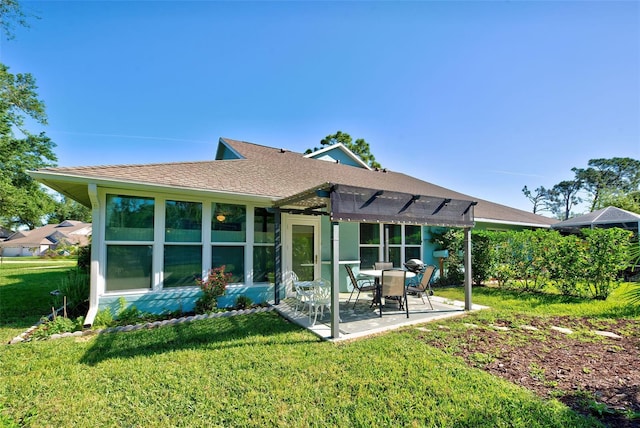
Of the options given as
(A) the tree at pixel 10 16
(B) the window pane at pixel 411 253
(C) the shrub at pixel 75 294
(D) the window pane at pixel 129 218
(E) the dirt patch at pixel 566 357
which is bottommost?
(E) the dirt patch at pixel 566 357

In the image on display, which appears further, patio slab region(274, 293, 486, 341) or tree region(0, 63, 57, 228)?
tree region(0, 63, 57, 228)

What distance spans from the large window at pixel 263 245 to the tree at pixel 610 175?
53.7 meters

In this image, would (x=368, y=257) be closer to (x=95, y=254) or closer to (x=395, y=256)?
(x=395, y=256)

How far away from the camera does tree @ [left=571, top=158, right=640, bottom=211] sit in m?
43.1

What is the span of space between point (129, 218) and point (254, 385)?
4.84m

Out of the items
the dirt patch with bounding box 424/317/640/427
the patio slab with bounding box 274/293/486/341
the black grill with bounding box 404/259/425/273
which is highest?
the black grill with bounding box 404/259/425/273

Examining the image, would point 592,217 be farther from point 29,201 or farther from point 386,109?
point 29,201

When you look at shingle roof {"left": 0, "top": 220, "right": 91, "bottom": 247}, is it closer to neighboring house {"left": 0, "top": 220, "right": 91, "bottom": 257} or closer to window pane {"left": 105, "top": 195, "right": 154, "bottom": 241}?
neighboring house {"left": 0, "top": 220, "right": 91, "bottom": 257}

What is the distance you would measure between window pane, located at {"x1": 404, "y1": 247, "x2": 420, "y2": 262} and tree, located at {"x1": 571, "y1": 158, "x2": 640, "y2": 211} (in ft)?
156

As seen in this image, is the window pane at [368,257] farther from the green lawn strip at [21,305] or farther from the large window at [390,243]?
the green lawn strip at [21,305]

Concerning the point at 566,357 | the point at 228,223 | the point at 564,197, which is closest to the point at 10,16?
the point at 228,223

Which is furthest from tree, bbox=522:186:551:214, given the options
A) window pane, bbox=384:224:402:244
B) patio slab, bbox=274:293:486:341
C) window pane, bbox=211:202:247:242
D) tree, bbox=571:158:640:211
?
window pane, bbox=211:202:247:242

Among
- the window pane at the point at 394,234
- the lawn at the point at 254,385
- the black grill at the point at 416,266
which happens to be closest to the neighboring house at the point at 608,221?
the window pane at the point at 394,234

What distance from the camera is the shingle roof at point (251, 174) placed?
5.73 meters
